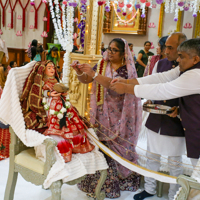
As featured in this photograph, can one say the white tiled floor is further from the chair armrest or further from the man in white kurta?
the man in white kurta

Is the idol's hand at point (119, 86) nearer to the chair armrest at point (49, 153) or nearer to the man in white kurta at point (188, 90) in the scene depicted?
the man in white kurta at point (188, 90)

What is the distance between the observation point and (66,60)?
4055 millimetres

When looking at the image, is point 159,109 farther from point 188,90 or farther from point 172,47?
point 172,47

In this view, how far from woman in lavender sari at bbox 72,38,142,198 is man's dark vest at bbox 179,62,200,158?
0.71m

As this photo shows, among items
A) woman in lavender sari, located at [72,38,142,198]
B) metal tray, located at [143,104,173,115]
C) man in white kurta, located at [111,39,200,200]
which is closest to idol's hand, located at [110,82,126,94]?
man in white kurta, located at [111,39,200,200]

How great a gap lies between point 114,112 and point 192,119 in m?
0.94

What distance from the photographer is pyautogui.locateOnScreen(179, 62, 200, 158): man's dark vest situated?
6.76 feet

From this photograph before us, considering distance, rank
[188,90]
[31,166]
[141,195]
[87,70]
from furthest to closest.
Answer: [141,195]
[87,70]
[31,166]
[188,90]

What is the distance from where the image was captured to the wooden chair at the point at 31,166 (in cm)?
208

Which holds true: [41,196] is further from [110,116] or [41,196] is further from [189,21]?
[189,21]

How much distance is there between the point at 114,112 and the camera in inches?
112

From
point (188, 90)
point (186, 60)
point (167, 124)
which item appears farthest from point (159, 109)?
point (186, 60)

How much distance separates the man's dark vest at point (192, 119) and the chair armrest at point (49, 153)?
106cm

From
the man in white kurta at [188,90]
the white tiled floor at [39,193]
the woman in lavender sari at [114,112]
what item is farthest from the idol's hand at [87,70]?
the white tiled floor at [39,193]
